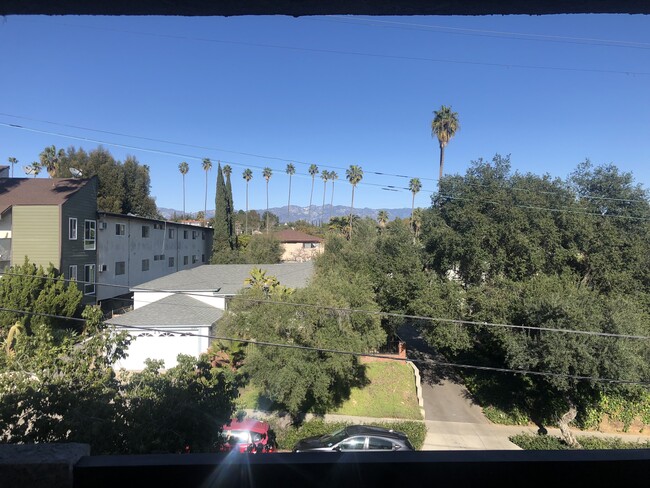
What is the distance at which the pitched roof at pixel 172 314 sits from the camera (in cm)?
1631

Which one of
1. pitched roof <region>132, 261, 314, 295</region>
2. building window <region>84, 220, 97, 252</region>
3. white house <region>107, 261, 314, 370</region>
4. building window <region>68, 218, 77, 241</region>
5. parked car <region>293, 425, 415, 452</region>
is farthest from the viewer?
building window <region>84, 220, 97, 252</region>

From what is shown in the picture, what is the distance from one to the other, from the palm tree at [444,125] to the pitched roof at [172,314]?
21643 mm

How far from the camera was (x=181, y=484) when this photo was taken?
3.22 feet

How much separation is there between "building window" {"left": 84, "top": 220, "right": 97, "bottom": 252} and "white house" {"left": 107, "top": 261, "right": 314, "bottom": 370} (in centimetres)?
406

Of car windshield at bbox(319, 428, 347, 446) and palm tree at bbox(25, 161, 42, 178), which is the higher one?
palm tree at bbox(25, 161, 42, 178)

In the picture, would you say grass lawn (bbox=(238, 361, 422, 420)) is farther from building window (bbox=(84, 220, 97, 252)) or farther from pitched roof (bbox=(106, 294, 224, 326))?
building window (bbox=(84, 220, 97, 252))

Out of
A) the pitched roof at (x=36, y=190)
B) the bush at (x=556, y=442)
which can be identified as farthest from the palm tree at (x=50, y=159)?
the bush at (x=556, y=442)

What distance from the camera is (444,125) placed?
30969 millimetres

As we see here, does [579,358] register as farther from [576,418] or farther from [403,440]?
[403,440]

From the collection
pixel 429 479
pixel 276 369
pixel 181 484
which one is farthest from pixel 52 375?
pixel 276 369

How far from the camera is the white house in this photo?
52.6 ft

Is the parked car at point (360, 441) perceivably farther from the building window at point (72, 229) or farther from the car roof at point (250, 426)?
the building window at point (72, 229)

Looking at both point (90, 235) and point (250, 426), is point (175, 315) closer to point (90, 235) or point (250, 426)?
point (90, 235)

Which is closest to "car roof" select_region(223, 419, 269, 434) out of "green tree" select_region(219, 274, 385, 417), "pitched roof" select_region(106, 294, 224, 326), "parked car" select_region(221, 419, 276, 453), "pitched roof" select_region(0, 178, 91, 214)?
"parked car" select_region(221, 419, 276, 453)
